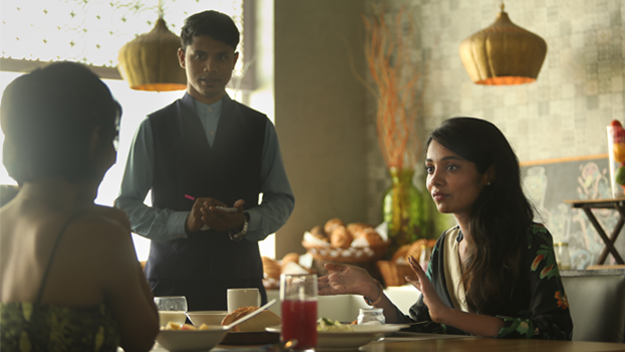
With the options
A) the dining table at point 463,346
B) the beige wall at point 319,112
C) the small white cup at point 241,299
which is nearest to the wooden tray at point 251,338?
the dining table at point 463,346

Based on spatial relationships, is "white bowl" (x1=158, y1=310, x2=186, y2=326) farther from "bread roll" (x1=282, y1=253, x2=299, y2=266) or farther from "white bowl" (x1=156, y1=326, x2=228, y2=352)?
"bread roll" (x1=282, y1=253, x2=299, y2=266)

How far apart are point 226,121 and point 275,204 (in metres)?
0.32

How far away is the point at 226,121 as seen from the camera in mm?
2365

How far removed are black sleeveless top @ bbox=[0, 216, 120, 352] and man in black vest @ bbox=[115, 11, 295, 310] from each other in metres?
1.16

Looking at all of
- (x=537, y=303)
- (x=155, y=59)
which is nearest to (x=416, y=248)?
(x=155, y=59)

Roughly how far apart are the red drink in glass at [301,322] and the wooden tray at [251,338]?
0.23 meters

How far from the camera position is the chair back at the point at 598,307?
164 cm

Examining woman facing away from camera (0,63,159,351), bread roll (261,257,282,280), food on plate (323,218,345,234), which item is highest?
woman facing away from camera (0,63,159,351)

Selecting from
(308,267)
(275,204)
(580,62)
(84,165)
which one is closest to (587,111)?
(580,62)

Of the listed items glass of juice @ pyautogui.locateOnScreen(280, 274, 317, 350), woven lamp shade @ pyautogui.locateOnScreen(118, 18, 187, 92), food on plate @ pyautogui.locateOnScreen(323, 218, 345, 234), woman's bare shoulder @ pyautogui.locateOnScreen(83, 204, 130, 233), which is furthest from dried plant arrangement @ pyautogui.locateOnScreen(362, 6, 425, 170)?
woman's bare shoulder @ pyautogui.locateOnScreen(83, 204, 130, 233)

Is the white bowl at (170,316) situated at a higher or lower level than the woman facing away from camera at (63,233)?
lower

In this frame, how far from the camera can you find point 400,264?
3945 millimetres

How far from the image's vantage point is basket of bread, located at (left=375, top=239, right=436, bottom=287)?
12.8 feet

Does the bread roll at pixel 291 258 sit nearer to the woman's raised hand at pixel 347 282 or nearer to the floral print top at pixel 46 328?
the woman's raised hand at pixel 347 282
